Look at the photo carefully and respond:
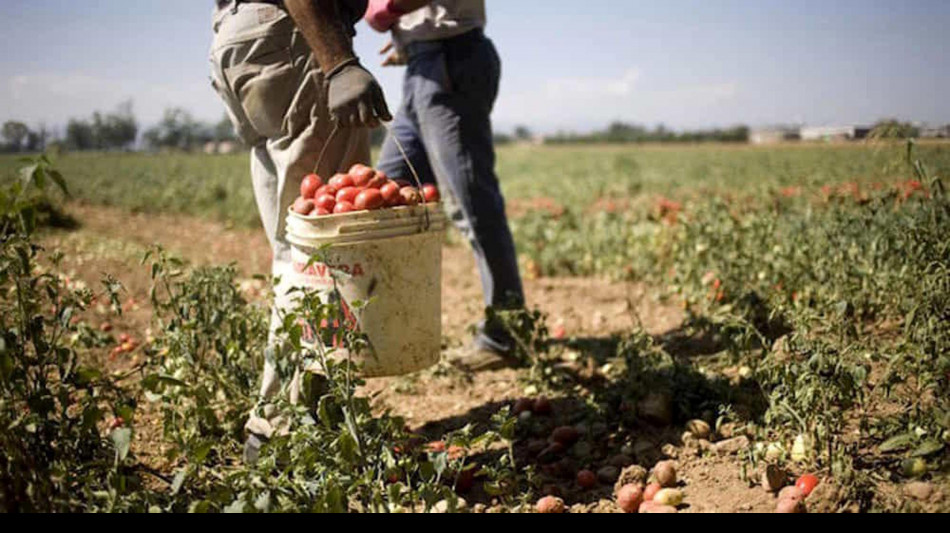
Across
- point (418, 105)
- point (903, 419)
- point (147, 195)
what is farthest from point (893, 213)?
point (147, 195)

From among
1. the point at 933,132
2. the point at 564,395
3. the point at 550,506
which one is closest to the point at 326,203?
the point at 550,506

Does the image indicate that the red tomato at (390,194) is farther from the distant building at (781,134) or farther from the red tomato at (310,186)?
the distant building at (781,134)

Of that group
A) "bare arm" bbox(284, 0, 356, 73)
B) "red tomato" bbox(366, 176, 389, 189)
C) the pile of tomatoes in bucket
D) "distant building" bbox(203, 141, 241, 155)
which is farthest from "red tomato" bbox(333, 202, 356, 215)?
"distant building" bbox(203, 141, 241, 155)

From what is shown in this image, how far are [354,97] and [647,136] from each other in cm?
6589

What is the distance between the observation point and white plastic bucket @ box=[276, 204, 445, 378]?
2029 mm

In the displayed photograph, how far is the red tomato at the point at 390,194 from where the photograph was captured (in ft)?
6.87

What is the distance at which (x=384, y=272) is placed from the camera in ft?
6.95

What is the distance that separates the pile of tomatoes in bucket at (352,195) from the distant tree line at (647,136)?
149ft

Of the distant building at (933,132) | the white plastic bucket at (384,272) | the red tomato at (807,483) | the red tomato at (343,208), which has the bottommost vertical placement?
the red tomato at (807,483)

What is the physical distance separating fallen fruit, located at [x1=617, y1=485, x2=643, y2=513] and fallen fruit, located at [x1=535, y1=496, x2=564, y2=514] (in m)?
0.19

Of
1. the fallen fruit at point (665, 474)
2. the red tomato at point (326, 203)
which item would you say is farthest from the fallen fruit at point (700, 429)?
the red tomato at point (326, 203)

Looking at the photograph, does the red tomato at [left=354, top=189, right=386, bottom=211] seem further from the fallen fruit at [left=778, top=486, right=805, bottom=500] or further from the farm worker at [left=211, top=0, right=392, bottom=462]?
the fallen fruit at [left=778, top=486, right=805, bottom=500]
